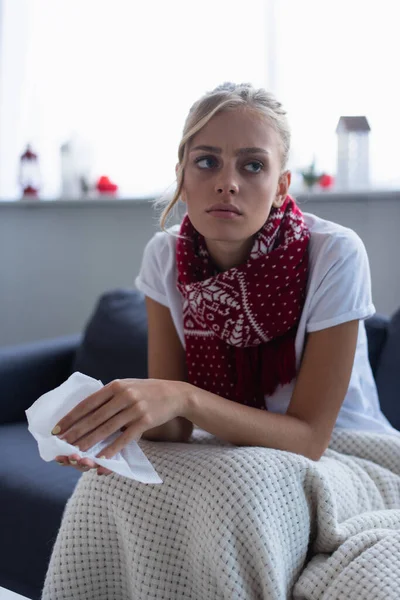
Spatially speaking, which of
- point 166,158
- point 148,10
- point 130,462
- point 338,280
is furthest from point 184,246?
point 148,10

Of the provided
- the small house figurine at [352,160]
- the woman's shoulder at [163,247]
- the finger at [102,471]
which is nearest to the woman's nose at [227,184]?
the woman's shoulder at [163,247]

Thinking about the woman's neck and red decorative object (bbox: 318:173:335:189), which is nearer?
the woman's neck

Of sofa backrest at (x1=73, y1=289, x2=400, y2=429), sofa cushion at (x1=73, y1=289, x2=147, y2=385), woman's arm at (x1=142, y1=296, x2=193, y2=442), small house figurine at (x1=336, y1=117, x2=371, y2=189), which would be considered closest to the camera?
woman's arm at (x1=142, y1=296, x2=193, y2=442)

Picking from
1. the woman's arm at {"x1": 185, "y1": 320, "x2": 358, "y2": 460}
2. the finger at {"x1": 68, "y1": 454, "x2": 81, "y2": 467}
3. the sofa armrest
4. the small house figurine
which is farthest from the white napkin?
the small house figurine

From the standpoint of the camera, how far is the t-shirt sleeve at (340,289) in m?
1.26

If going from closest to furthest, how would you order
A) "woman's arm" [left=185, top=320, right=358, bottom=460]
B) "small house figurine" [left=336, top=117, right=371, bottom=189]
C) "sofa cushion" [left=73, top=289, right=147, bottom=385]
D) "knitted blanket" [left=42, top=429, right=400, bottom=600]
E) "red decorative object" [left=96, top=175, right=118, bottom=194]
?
"knitted blanket" [left=42, top=429, right=400, bottom=600], "woman's arm" [left=185, top=320, right=358, bottom=460], "sofa cushion" [left=73, top=289, right=147, bottom=385], "small house figurine" [left=336, top=117, right=371, bottom=189], "red decorative object" [left=96, top=175, right=118, bottom=194]

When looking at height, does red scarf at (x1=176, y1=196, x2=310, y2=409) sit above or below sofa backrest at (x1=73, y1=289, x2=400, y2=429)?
above

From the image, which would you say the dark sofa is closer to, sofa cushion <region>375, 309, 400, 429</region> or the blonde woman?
sofa cushion <region>375, 309, 400, 429</region>

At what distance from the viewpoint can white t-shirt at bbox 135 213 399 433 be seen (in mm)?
1269

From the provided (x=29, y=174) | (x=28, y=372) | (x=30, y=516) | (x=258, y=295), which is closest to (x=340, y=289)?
(x=258, y=295)

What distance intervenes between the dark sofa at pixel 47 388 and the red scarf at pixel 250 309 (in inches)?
16.8

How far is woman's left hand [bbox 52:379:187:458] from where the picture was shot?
1.04 metres

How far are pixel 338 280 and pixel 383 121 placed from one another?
46.8 inches

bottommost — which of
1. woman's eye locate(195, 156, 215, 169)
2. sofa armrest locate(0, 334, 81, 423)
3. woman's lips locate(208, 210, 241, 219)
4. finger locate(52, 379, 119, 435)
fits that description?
sofa armrest locate(0, 334, 81, 423)
